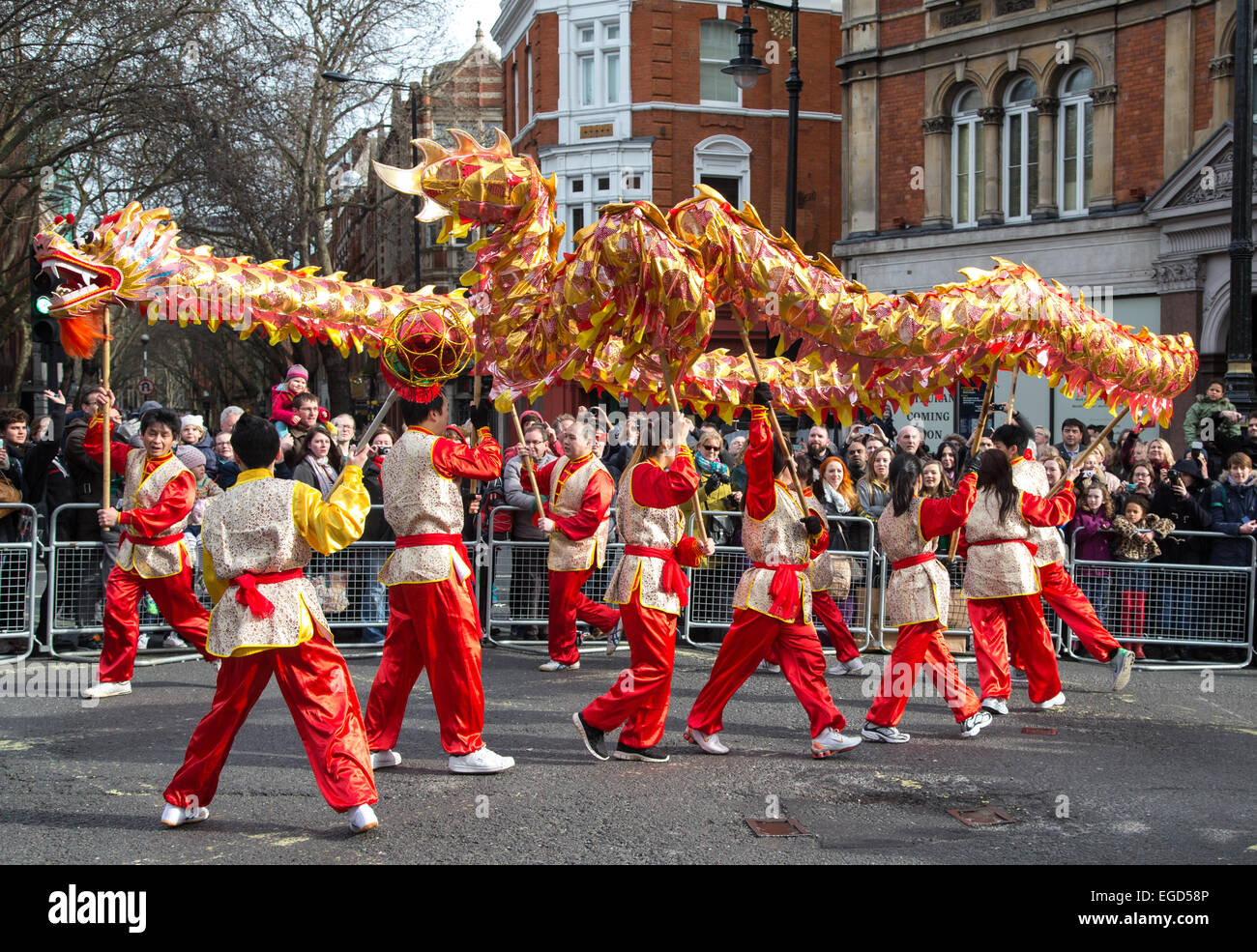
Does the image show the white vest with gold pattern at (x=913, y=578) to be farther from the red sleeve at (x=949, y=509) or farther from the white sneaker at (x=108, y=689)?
the white sneaker at (x=108, y=689)

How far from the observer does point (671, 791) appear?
603 cm

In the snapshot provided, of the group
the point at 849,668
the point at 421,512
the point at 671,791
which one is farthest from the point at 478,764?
the point at 849,668

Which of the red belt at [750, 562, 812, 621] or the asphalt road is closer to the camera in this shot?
the asphalt road

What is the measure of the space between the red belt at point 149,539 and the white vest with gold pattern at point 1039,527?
509 cm

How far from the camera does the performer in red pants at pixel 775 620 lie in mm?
6637

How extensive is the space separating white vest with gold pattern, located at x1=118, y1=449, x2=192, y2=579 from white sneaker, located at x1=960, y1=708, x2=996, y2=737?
470cm

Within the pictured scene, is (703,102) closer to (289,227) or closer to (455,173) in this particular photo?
(289,227)

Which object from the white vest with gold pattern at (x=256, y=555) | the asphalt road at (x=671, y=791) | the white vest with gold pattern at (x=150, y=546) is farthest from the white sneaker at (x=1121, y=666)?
the white vest with gold pattern at (x=150, y=546)

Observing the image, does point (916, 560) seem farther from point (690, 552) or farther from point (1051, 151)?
point (1051, 151)

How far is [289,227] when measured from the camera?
30047mm

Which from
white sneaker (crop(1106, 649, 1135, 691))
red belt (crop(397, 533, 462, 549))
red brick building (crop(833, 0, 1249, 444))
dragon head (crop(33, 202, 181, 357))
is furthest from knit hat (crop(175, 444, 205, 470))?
red brick building (crop(833, 0, 1249, 444))

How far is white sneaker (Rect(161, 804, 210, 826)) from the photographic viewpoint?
→ 17.5 ft

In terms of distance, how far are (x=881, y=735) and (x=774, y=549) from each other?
1239mm

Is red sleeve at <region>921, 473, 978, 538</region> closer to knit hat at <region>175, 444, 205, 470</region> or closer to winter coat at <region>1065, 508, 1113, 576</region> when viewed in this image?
winter coat at <region>1065, 508, 1113, 576</region>
